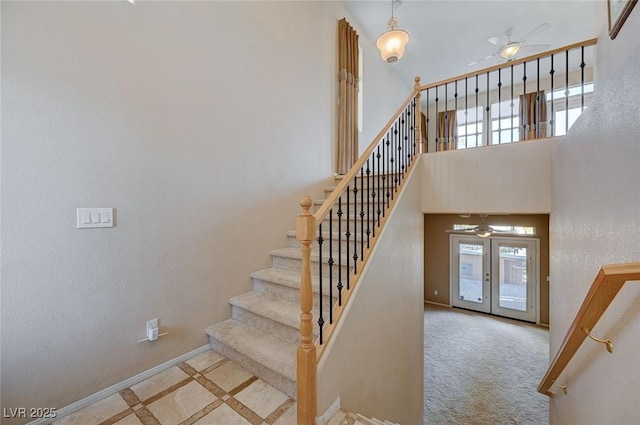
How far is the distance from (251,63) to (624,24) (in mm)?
2681

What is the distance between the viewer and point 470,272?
676cm

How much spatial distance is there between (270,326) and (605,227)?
2124 mm

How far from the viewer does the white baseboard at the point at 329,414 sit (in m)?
1.42

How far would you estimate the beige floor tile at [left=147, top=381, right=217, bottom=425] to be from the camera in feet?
4.91

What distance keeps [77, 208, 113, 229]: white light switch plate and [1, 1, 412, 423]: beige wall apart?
38 mm

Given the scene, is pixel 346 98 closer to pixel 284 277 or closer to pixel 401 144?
pixel 401 144

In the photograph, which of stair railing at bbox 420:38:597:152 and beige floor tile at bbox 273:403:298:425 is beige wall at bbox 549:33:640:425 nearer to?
beige floor tile at bbox 273:403:298:425

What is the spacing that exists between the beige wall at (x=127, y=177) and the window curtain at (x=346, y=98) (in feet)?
4.07

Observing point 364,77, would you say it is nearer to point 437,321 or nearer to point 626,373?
point 626,373

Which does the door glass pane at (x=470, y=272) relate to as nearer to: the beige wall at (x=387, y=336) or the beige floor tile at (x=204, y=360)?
the beige wall at (x=387, y=336)

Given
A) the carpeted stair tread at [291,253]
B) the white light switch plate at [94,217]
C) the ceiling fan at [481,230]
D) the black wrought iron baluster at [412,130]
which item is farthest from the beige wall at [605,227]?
the ceiling fan at [481,230]

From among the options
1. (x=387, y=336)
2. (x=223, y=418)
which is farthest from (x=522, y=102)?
(x=223, y=418)

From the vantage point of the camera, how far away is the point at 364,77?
4840 millimetres

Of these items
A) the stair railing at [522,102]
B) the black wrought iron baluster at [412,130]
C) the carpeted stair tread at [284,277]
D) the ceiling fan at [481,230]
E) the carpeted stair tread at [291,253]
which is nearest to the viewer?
the carpeted stair tread at [284,277]
